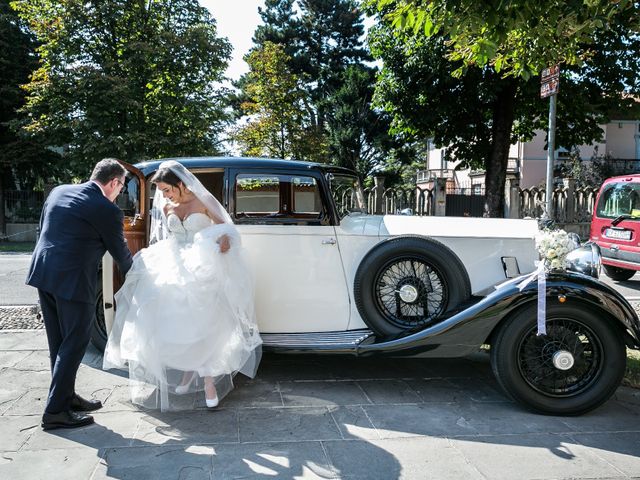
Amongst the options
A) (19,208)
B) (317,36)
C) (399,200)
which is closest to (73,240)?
(399,200)

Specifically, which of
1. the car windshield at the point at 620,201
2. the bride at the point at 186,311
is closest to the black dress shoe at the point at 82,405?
the bride at the point at 186,311

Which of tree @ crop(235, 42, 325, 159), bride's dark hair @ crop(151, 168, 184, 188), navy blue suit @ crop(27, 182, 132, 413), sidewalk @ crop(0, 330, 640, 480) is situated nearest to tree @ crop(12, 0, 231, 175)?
tree @ crop(235, 42, 325, 159)

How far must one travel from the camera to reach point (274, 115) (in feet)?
81.6

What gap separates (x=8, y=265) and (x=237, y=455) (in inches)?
476

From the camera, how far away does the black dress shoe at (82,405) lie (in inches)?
155

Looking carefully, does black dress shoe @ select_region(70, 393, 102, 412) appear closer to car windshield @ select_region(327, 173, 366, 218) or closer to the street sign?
car windshield @ select_region(327, 173, 366, 218)

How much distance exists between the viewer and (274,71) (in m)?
24.8

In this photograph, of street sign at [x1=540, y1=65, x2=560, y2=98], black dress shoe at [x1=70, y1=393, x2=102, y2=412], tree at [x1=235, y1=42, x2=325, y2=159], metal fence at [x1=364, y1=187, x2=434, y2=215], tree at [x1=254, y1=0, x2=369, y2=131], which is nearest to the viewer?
black dress shoe at [x1=70, y1=393, x2=102, y2=412]

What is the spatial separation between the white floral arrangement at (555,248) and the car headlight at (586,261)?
1.25ft

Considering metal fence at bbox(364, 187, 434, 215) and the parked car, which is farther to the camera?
metal fence at bbox(364, 187, 434, 215)

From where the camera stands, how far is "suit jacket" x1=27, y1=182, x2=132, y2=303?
3.60 m

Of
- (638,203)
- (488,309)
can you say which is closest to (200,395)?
(488,309)

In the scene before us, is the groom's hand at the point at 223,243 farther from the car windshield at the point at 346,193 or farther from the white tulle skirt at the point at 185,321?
the car windshield at the point at 346,193

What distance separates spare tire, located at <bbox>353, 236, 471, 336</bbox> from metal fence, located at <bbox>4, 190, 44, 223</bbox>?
899 inches
